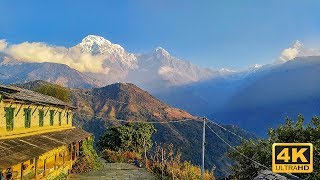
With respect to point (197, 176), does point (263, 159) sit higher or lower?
higher

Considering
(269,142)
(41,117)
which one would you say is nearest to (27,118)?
(41,117)

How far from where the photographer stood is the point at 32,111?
28.8 m

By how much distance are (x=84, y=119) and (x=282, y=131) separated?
125430 mm

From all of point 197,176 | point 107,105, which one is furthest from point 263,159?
point 107,105

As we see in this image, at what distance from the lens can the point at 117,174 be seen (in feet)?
116

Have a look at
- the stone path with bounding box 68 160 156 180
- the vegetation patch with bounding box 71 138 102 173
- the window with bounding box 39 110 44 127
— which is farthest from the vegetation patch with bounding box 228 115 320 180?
the vegetation patch with bounding box 71 138 102 173

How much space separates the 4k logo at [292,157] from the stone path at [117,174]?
23.4 metres

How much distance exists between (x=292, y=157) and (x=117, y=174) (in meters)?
26.6

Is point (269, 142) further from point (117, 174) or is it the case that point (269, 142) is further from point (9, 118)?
point (117, 174)

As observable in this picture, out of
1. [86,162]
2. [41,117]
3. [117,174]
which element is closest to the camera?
[41,117]

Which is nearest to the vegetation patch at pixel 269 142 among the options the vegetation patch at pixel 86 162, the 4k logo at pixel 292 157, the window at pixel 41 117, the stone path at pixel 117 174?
the 4k logo at pixel 292 157

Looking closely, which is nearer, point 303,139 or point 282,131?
point 303,139

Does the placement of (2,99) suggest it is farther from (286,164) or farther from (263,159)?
(286,164)

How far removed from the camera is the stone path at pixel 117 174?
3334 cm
